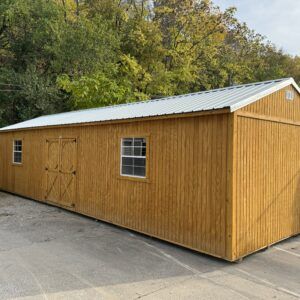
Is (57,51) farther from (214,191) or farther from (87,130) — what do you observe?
(214,191)

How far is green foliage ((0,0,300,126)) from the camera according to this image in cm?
1919

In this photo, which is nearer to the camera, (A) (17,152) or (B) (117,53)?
(A) (17,152)

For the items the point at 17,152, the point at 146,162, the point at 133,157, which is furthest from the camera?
the point at 17,152

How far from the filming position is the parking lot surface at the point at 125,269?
4543 mm

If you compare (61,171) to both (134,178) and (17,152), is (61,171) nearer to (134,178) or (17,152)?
(134,178)

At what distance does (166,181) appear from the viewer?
694 cm

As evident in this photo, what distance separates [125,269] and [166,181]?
6.95 ft

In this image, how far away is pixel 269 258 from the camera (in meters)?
6.07

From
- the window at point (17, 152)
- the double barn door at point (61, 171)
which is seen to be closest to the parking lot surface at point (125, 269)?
the double barn door at point (61, 171)

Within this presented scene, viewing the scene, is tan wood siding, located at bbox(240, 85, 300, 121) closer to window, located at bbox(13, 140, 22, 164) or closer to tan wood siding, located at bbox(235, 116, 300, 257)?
tan wood siding, located at bbox(235, 116, 300, 257)

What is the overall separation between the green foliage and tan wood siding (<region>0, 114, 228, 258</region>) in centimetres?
1012

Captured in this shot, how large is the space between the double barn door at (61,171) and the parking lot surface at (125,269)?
2.36 m

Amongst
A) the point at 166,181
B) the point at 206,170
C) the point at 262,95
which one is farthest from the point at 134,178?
the point at 262,95

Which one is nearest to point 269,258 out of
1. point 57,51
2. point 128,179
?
point 128,179
